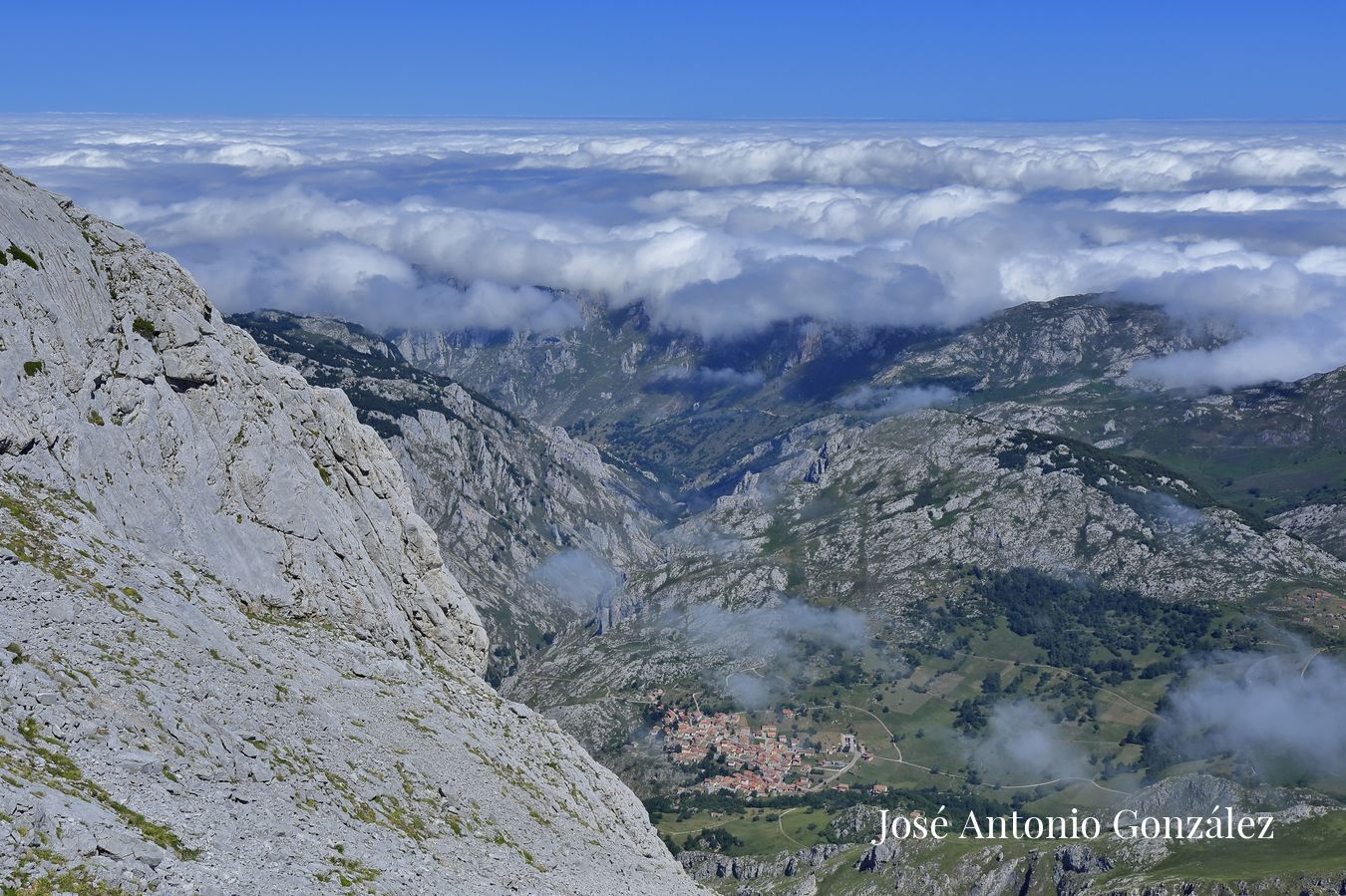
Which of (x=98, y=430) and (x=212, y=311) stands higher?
(x=212, y=311)

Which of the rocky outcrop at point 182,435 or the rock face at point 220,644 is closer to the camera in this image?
the rock face at point 220,644

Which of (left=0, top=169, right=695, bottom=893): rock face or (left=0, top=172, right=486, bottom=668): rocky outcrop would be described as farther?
(left=0, top=172, right=486, bottom=668): rocky outcrop

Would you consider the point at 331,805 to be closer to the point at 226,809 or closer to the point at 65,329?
the point at 226,809

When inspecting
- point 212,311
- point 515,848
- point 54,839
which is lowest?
point 515,848

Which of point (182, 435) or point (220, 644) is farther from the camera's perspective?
point (182, 435)

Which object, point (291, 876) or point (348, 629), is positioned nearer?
point (291, 876)

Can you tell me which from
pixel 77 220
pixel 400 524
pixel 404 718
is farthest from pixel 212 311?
pixel 404 718

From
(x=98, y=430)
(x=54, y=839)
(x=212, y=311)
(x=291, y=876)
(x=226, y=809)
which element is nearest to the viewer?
(x=54, y=839)

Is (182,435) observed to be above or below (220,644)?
above
